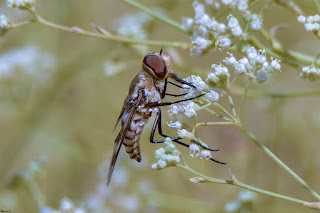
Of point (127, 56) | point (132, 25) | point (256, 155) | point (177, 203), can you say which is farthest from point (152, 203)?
point (132, 25)

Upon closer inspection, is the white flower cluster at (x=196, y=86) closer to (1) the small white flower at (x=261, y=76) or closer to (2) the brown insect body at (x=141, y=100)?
(1) the small white flower at (x=261, y=76)

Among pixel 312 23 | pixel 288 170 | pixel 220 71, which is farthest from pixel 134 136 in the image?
pixel 312 23

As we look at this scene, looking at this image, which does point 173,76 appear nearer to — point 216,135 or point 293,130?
point 293,130

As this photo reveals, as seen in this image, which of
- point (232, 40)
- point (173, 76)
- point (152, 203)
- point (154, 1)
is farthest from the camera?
point (154, 1)

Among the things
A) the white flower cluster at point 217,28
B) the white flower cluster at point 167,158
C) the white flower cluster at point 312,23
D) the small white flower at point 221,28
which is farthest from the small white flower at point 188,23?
the white flower cluster at point 167,158

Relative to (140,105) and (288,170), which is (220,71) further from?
(140,105)
